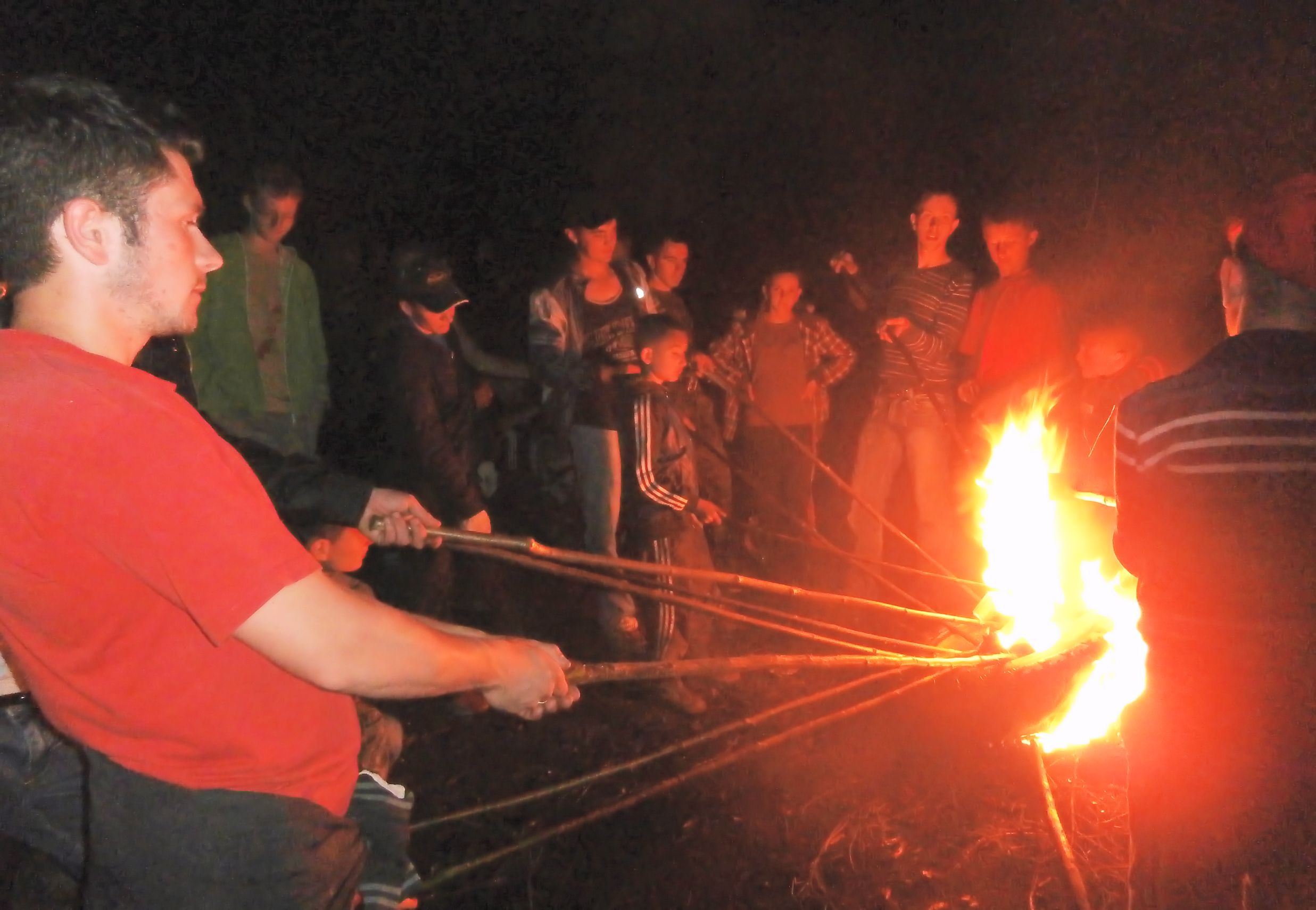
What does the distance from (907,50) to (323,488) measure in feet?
24.5

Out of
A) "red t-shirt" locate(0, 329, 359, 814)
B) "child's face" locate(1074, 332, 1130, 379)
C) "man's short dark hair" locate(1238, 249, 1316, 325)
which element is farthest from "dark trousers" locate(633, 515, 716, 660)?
"red t-shirt" locate(0, 329, 359, 814)

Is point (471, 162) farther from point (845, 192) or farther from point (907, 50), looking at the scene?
point (907, 50)

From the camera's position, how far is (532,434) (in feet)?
23.2

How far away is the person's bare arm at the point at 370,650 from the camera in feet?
5.47

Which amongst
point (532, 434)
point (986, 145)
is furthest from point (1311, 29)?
point (532, 434)

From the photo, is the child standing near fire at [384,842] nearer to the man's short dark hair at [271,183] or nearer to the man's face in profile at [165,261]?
the man's face in profile at [165,261]

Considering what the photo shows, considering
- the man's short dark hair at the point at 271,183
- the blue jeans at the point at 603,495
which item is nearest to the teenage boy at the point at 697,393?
the blue jeans at the point at 603,495

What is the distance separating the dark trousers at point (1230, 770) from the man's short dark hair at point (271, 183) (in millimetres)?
4549

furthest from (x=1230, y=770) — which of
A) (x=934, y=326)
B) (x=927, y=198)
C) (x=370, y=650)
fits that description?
(x=927, y=198)

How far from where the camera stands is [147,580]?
5.38ft

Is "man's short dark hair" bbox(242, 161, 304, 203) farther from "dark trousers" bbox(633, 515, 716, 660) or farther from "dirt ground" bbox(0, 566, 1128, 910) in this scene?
"dirt ground" bbox(0, 566, 1128, 910)

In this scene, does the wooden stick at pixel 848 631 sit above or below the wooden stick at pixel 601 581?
above

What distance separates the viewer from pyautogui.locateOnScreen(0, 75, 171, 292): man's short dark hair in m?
1.70

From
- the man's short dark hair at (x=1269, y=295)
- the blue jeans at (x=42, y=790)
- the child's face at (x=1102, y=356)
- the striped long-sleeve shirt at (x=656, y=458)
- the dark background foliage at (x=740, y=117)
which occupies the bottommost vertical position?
the blue jeans at (x=42, y=790)
